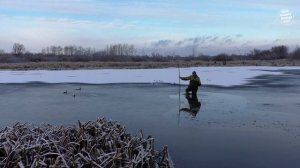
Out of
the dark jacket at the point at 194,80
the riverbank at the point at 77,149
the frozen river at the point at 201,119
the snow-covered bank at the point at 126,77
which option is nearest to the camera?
the riverbank at the point at 77,149

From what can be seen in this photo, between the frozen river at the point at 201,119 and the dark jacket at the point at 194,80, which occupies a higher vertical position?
the dark jacket at the point at 194,80

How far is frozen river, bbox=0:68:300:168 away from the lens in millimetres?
8336

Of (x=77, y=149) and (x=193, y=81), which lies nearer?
(x=77, y=149)

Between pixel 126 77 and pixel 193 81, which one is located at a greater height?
pixel 193 81

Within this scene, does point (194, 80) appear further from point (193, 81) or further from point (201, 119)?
point (201, 119)

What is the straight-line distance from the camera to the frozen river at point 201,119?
8.34m

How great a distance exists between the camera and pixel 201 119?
1233cm

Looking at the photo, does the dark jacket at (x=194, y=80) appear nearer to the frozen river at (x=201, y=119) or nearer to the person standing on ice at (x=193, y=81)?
the person standing on ice at (x=193, y=81)

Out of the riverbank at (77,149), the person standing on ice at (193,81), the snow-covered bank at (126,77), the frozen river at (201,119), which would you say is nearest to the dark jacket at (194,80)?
the person standing on ice at (193,81)

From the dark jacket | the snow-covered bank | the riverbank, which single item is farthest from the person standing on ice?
the riverbank

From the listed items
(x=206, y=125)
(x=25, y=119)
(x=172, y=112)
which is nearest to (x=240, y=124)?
(x=206, y=125)

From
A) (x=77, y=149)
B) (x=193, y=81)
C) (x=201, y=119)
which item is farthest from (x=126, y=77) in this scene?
(x=77, y=149)

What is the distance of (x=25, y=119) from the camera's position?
1224 centimetres

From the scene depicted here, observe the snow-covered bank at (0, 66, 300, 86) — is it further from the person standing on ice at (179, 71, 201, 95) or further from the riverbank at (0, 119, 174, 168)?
the riverbank at (0, 119, 174, 168)
